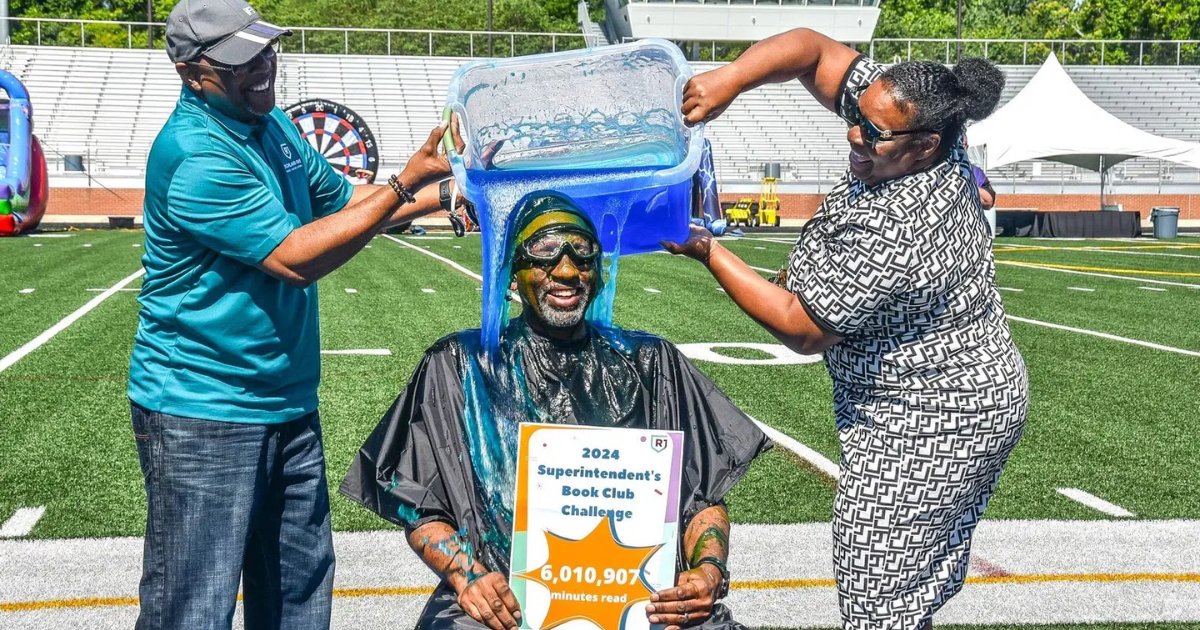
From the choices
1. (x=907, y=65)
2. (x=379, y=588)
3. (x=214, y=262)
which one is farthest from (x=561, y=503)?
(x=379, y=588)

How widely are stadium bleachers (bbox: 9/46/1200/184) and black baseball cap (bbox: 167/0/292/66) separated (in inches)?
1391

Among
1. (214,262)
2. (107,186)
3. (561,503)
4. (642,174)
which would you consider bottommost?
(107,186)

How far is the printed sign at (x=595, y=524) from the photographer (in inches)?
110

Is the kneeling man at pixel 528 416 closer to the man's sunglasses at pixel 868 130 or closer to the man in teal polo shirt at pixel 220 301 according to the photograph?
the man in teal polo shirt at pixel 220 301

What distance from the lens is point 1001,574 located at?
461 cm

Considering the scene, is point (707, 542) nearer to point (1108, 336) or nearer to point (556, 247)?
point (556, 247)

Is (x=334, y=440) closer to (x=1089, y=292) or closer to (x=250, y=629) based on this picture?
(x=250, y=629)

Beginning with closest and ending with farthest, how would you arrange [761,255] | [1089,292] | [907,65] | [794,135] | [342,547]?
[907,65], [342,547], [1089,292], [761,255], [794,135]

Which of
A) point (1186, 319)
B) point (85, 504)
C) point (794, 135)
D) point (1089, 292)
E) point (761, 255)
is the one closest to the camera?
point (85, 504)

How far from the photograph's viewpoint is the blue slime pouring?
2902mm

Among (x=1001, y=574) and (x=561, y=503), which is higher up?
(x=561, y=503)

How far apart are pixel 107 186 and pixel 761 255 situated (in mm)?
22363

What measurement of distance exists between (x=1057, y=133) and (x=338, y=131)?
1585 cm

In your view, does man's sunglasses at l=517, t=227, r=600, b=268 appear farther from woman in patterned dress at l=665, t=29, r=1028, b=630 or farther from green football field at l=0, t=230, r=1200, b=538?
green football field at l=0, t=230, r=1200, b=538
